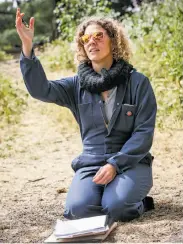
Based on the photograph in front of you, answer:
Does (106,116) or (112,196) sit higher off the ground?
(106,116)

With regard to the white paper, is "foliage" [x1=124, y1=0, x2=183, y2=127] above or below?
above

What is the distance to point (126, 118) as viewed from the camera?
11.1 feet

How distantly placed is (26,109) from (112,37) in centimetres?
435

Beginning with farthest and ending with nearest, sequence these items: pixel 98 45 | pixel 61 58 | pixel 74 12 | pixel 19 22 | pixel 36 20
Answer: pixel 36 20 → pixel 61 58 → pixel 74 12 → pixel 98 45 → pixel 19 22

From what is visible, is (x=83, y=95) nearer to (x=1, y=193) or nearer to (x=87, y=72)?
(x=87, y=72)

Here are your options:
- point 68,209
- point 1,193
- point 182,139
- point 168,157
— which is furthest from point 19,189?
point 182,139

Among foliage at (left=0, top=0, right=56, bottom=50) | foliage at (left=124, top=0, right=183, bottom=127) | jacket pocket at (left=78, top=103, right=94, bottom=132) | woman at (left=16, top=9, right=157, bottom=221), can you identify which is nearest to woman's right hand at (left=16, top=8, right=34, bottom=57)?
woman at (left=16, top=9, right=157, bottom=221)

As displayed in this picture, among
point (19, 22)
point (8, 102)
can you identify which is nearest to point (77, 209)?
point (19, 22)

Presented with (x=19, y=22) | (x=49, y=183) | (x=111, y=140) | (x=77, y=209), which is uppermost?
(x=19, y=22)

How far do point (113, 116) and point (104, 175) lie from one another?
355 mm

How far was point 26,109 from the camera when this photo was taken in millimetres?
7750

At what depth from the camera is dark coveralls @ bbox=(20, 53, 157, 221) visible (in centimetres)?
328

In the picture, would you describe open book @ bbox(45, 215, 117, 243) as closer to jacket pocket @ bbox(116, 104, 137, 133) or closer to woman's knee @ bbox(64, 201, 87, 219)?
woman's knee @ bbox(64, 201, 87, 219)

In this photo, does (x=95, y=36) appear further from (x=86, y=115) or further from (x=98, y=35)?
(x=86, y=115)
